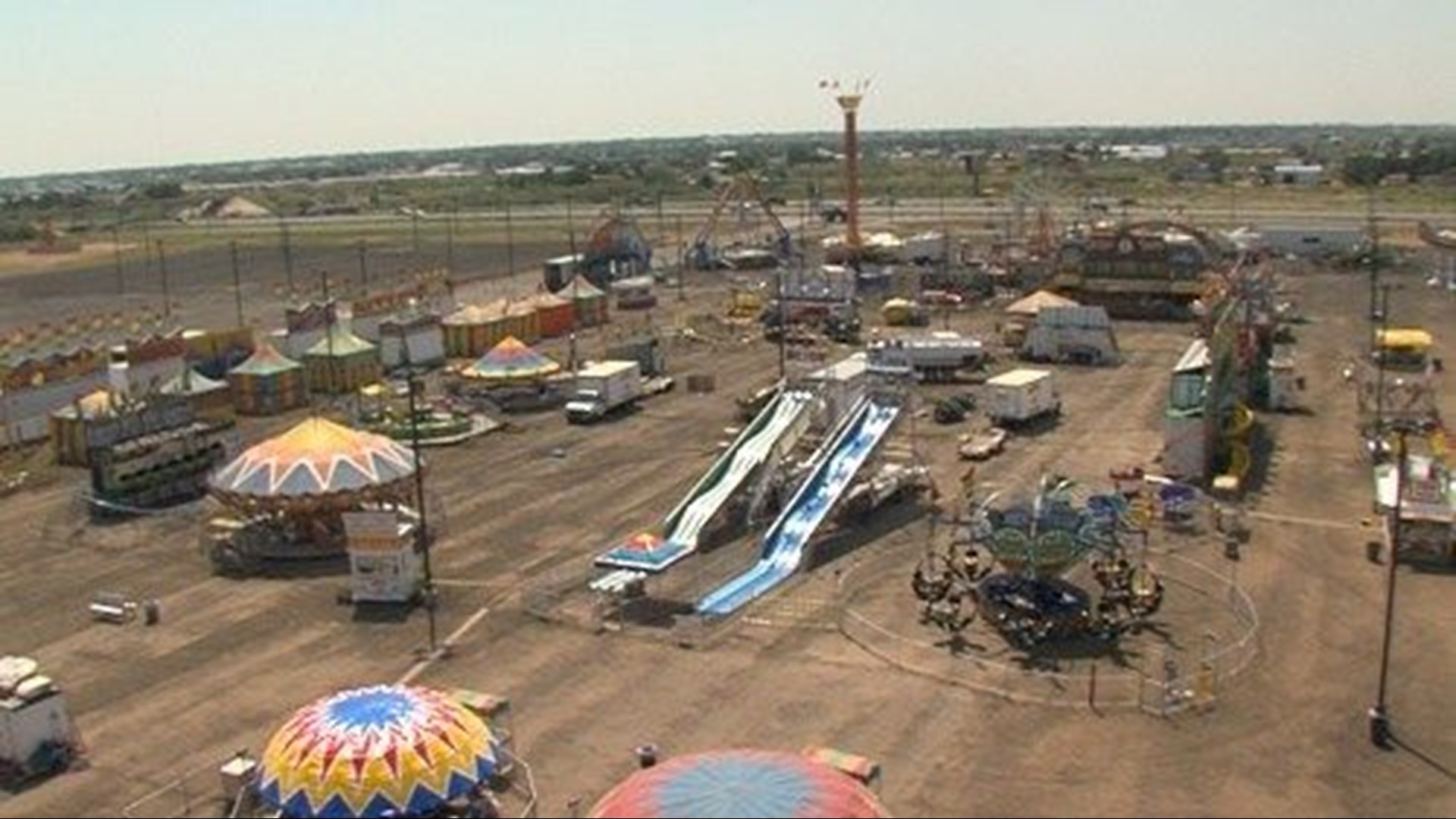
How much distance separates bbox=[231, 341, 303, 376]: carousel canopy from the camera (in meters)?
68.6

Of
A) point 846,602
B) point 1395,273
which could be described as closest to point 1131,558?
point 846,602

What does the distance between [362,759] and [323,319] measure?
56.6 meters

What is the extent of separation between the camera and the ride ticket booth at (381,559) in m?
40.0

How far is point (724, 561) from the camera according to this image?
43062 mm

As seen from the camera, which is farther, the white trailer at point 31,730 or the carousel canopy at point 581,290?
the carousel canopy at point 581,290

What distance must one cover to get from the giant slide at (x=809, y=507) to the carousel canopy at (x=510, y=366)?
77.8 feet

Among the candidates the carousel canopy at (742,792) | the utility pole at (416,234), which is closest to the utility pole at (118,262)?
the utility pole at (416,234)

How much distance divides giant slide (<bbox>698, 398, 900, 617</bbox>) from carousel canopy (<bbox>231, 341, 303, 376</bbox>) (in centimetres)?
3294

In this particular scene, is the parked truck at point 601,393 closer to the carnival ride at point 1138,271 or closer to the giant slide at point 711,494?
the giant slide at point 711,494

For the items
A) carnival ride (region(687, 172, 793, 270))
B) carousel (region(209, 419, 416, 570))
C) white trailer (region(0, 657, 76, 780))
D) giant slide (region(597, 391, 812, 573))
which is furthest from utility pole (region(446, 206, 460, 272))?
white trailer (region(0, 657, 76, 780))

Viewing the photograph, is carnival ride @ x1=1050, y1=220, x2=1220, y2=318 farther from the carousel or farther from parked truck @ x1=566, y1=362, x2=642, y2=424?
the carousel

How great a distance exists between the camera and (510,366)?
6800 centimetres

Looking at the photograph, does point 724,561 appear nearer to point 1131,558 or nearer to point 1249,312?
point 1131,558

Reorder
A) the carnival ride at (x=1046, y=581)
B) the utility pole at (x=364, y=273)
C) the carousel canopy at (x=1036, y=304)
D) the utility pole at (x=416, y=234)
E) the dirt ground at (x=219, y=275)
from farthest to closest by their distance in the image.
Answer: the utility pole at (x=416, y=234) < the utility pole at (x=364, y=273) < the dirt ground at (x=219, y=275) < the carousel canopy at (x=1036, y=304) < the carnival ride at (x=1046, y=581)
